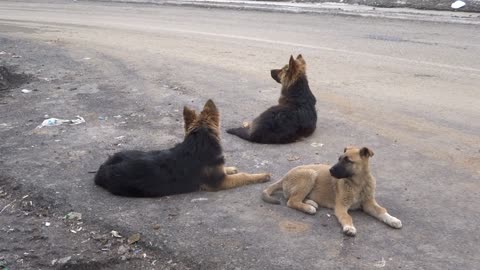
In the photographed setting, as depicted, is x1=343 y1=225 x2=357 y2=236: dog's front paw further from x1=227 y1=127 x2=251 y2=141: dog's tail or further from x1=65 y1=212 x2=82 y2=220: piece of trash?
x1=227 y1=127 x2=251 y2=141: dog's tail

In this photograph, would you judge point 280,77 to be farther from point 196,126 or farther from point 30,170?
point 30,170

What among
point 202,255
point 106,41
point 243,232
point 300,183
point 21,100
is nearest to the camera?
point 202,255

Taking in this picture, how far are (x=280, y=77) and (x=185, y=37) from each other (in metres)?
9.02

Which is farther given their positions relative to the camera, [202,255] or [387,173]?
[387,173]

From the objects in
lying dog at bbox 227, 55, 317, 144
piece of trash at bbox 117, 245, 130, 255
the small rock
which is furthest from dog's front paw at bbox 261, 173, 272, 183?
the small rock

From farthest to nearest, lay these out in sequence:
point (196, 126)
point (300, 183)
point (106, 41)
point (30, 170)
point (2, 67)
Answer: point (106, 41) → point (2, 67) → point (30, 170) → point (196, 126) → point (300, 183)

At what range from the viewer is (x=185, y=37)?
17172mm

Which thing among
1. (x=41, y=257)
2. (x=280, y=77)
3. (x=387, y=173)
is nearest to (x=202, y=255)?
(x=41, y=257)

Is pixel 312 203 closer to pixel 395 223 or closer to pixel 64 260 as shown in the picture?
pixel 395 223

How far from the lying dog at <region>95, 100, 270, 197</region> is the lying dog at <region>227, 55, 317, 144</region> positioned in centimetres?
135

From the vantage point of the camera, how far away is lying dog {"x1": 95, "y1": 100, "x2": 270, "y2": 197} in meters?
6.05

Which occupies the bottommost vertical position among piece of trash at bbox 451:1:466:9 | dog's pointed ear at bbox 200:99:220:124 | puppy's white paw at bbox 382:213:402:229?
puppy's white paw at bbox 382:213:402:229

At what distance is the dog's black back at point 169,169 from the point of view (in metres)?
6.04

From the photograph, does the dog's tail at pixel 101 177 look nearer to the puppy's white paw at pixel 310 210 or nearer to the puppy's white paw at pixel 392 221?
the puppy's white paw at pixel 310 210
